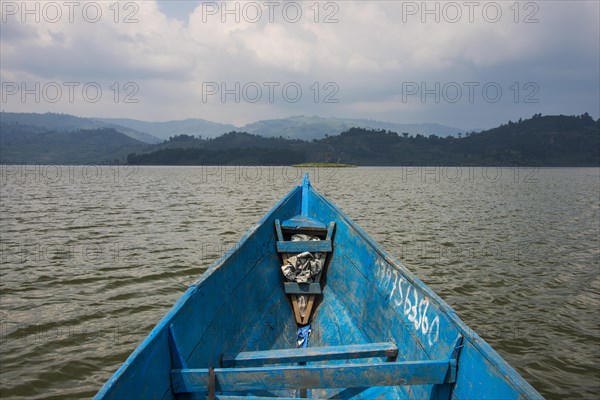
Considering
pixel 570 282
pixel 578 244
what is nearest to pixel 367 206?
pixel 578 244

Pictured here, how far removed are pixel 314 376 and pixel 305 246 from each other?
3.51 m

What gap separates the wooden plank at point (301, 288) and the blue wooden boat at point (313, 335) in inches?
0.7

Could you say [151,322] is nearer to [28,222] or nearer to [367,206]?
[28,222]

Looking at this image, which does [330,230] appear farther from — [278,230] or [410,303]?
[410,303]

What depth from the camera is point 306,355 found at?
4160mm

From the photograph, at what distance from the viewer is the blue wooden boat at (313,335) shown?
325cm

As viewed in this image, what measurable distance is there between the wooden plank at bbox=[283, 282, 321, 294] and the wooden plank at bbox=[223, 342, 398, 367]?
87.1 inches

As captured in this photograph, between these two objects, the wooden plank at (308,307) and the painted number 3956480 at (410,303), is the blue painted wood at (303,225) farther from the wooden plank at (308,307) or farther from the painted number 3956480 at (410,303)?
the painted number 3956480 at (410,303)

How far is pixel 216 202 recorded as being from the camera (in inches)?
1153

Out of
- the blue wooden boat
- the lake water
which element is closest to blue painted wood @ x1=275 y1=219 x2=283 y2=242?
the blue wooden boat

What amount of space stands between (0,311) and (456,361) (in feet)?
30.3

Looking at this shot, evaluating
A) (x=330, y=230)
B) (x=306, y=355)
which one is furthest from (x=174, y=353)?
(x=330, y=230)

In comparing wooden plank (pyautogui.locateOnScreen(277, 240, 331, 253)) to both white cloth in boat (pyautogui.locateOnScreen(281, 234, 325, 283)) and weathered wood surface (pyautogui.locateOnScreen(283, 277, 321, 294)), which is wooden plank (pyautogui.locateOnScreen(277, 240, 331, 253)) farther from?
weathered wood surface (pyautogui.locateOnScreen(283, 277, 321, 294))

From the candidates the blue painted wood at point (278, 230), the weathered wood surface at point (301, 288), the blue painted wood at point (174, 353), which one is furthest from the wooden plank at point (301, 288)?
the blue painted wood at point (174, 353)
